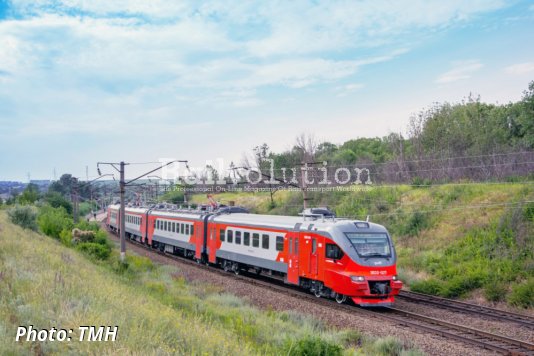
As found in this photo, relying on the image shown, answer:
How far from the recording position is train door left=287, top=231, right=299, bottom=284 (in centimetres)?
1913

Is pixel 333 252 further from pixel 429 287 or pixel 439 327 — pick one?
pixel 429 287

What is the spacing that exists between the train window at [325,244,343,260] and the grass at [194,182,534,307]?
5.79 meters

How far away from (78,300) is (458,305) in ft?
43.7

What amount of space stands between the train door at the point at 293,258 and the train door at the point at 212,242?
8155 mm

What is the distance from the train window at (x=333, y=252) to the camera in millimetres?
16672

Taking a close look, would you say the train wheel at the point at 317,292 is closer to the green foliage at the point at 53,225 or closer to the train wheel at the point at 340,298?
the train wheel at the point at 340,298

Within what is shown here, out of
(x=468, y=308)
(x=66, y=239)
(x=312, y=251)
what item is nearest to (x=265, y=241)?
(x=312, y=251)

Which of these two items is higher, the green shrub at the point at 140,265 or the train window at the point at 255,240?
the train window at the point at 255,240

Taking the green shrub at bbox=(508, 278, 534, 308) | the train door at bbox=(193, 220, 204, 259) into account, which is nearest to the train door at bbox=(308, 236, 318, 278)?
the green shrub at bbox=(508, 278, 534, 308)

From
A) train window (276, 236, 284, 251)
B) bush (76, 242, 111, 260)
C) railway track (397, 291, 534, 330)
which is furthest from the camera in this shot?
bush (76, 242, 111, 260)

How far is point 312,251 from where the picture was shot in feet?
59.3

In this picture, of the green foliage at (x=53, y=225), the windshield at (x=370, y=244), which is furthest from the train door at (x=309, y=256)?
the green foliage at (x=53, y=225)

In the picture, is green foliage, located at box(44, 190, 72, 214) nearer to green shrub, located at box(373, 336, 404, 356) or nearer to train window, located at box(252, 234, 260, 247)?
train window, located at box(252, 234, 260, 247)

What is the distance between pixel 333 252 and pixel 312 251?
50.3 inches
